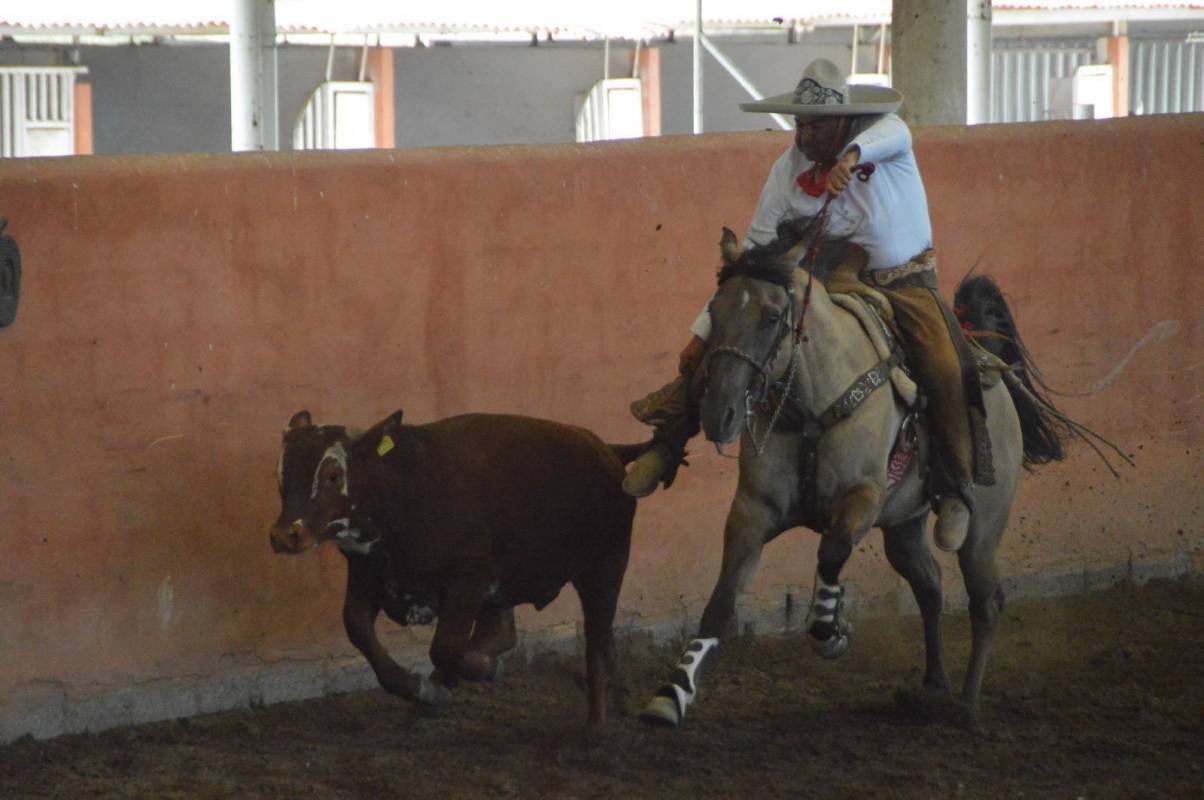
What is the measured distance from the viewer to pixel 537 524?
6.25m

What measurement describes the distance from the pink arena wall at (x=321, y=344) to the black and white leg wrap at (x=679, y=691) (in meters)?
2.05

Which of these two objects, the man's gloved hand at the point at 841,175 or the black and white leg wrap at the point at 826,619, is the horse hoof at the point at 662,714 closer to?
the black and white leg wrap at the point at 826,619

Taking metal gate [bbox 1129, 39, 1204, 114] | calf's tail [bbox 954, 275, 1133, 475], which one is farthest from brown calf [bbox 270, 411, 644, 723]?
metal gate [bbox 1129, 39, 1204, 114]

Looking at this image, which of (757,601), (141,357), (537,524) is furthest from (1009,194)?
(141,357)

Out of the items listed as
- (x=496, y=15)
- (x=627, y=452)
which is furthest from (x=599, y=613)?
(x=496, y=15)

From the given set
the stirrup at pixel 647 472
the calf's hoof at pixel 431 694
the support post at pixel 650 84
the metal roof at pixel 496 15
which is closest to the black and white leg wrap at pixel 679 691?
the stirrup at pixel 647 472

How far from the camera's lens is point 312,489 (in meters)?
5.79

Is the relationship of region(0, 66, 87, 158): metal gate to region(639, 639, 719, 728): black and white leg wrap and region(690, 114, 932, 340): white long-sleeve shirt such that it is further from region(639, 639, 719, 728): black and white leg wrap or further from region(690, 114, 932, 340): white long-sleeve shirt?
region(639, 639, 719, 728): black and white leg wrap

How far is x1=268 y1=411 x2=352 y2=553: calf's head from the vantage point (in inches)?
225

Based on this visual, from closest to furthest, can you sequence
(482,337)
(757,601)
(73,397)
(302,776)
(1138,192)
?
(302,776) < (73,397) < (482,337) < (757,601) < (1138,192)

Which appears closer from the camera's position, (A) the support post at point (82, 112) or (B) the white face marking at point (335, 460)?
(B) the white face marking at point (335, 460)

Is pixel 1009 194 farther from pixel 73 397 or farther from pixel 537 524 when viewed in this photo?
pixel 73 397

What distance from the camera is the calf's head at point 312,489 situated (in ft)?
18.7

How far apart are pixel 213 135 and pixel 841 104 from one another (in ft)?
53.5
